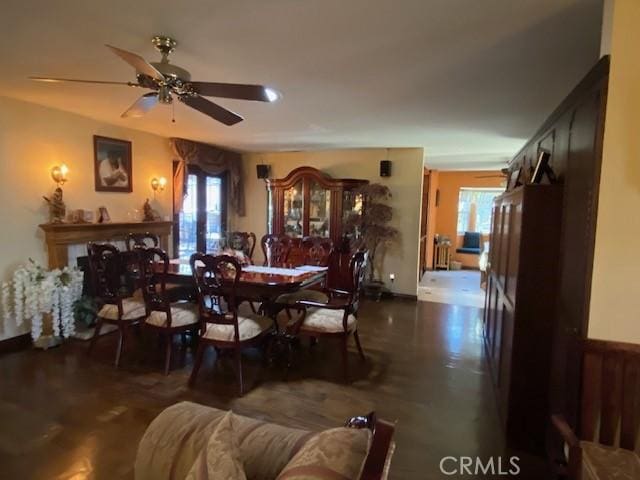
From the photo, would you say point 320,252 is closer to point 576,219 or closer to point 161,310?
point 161,310

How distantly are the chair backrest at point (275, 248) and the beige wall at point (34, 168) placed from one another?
6.38 ft

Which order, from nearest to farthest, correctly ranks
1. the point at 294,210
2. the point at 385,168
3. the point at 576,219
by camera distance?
the point at 576,219 < the point at 385,168 < the point at 294,210

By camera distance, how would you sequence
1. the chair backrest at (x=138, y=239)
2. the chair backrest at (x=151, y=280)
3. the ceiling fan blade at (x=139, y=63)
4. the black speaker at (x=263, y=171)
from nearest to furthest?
the ceiling fan blade at (x=139, y=63), the chair backrest at (x=151, y=280), the chair backrest at (x=138, y=239), the black speaker at (x=263, y=171)

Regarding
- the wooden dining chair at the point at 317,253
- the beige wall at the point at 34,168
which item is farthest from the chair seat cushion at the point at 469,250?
the beige wall at the point at 34,168

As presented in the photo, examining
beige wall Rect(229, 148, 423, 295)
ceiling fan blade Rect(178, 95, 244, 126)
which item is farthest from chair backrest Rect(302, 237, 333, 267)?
ceiling fan blade Rect(178, 95, 244, 126)

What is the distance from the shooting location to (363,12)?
5.84ft

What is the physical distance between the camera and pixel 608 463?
1.39m

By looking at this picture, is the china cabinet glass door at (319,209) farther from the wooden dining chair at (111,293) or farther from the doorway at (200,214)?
the wooden dining chair at (111,293)

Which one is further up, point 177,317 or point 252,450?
point 252,450

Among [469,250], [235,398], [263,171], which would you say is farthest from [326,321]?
[469,250]

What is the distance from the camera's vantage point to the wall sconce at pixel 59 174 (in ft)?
12.5

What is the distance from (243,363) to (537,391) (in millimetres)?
2313

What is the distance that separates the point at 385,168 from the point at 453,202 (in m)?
4.28

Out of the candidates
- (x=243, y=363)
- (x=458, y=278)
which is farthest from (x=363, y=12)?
(x=458, y=278)
